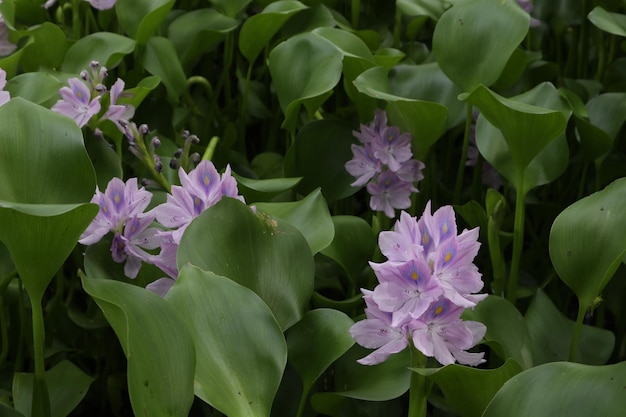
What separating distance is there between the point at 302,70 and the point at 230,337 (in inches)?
21.1

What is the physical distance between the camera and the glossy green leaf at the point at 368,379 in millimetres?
802

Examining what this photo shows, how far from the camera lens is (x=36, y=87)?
3.71 ft

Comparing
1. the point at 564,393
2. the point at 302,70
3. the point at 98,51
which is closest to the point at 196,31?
the point at 98,51

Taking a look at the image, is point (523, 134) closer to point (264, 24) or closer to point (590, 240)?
point (590, 240)

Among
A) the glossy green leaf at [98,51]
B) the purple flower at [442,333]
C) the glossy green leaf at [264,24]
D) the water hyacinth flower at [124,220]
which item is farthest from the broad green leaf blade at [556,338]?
the glossy green leaf at [98,51]

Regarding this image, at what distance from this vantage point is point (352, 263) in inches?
40.6

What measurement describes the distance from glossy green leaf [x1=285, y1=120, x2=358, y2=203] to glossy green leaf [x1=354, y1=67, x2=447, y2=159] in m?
0.08

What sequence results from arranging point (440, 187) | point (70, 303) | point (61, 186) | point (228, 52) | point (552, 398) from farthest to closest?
point (228, 52) → point (440, 187) → point (70, 303) → point (61, 186) → point (552, 398)

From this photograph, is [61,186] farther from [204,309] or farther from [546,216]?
[546,216]

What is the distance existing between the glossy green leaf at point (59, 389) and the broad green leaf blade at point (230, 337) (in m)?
0.30

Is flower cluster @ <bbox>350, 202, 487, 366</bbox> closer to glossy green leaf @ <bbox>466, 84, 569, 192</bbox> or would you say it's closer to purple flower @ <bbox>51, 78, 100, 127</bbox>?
glossy green leaf @ <bbox>466, 84, 569, 192</bbox>

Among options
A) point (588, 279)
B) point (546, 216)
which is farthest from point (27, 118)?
point (546, 216)

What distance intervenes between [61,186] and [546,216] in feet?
2.76

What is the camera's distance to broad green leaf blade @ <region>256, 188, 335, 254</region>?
901 mm
